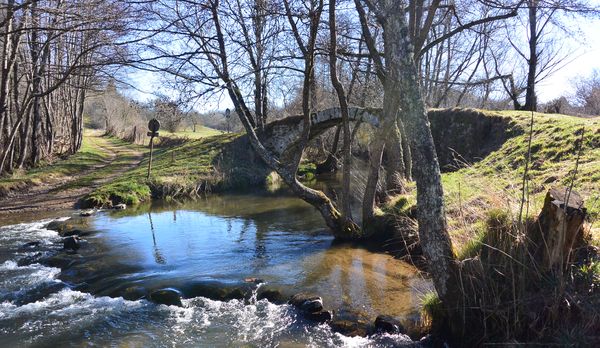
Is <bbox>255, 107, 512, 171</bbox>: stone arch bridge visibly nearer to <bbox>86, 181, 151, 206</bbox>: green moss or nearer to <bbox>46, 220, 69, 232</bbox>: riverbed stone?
<bbox>86, 181, 151, 206</bbox>: green moss

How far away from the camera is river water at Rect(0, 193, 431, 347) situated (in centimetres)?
651

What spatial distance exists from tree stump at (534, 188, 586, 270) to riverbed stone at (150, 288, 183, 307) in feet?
18.6

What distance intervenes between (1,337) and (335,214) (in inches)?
290

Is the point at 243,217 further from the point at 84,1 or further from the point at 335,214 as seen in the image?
the point at 84,1

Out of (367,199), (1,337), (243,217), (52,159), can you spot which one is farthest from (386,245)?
(52,159)

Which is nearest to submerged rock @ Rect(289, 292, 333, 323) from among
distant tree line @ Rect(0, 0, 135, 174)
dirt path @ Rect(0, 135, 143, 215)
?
distant tree line @ Rect(0, 0, 135, 174)

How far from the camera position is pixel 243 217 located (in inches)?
631

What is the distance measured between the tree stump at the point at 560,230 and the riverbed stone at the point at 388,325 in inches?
84.8

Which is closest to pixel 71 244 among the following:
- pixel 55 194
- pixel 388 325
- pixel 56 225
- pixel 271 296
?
pixel 56 225

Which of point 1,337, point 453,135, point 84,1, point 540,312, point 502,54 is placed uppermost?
point 502,54

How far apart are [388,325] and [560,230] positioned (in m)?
2.64

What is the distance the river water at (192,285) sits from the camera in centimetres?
651

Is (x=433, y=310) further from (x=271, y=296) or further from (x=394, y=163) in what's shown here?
(x=394, y=163)

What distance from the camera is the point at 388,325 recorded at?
6363 mm
